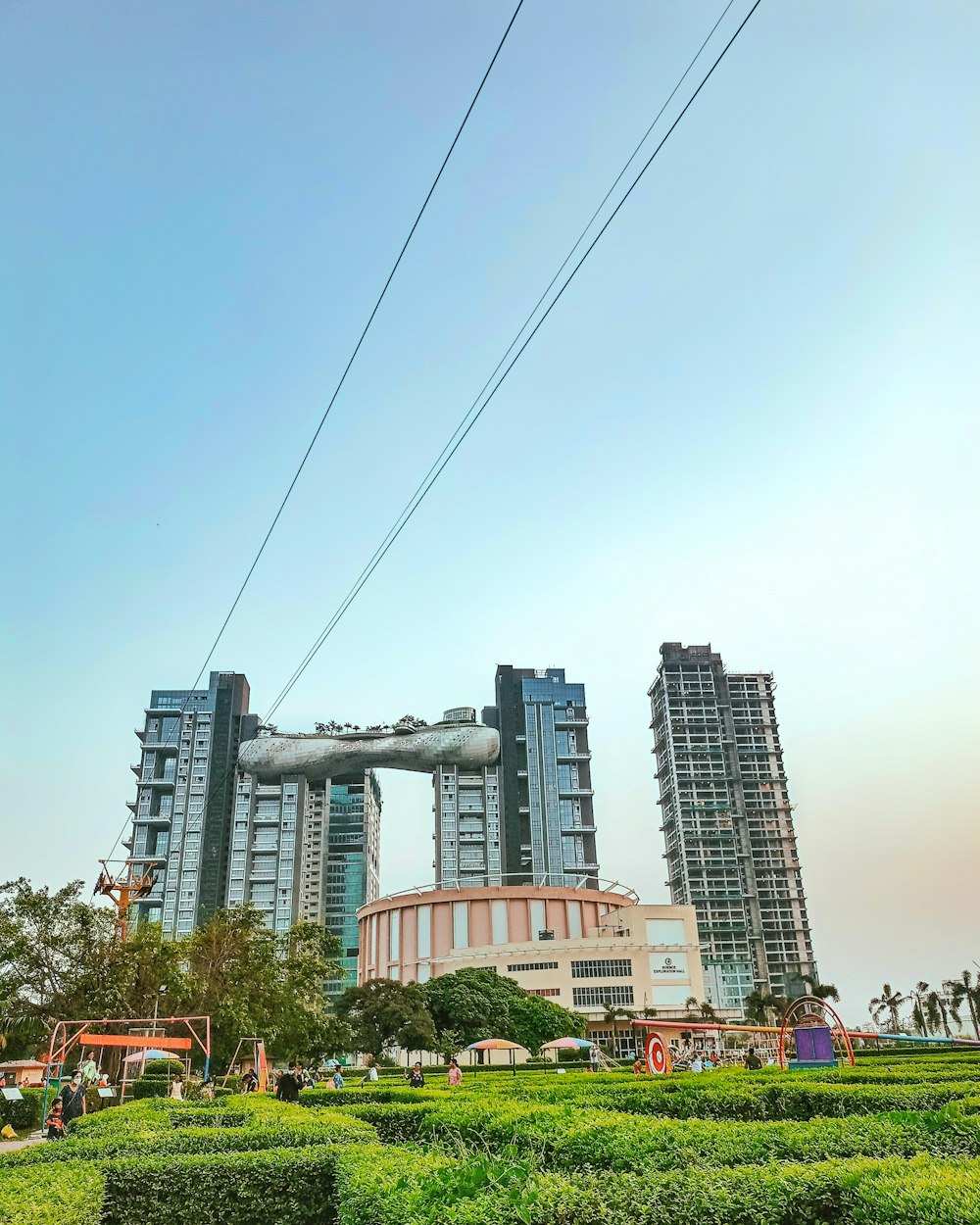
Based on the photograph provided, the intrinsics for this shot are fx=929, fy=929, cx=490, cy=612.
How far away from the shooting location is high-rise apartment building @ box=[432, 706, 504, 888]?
5148 inches

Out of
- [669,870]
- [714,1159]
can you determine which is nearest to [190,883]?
→ [669,870]

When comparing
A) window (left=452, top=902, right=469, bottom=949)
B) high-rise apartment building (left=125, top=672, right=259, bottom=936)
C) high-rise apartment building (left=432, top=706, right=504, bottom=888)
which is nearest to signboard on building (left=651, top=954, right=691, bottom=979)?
window (left=452, top=902, right=469, bottom=949)

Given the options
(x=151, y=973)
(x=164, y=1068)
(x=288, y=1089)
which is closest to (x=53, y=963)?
(x=151, y=973)

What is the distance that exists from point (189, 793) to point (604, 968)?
69500 mm

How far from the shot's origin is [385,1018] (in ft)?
199

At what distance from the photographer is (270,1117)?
14.5m

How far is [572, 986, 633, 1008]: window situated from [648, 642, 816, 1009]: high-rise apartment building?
109 ft

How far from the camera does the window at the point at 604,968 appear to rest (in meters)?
84.6

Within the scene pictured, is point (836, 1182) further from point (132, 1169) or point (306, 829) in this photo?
point (306, 829)

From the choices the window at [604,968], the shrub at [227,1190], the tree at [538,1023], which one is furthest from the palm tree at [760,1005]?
the shrub at [227,1190]

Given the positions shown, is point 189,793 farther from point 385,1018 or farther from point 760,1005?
point 760,1005

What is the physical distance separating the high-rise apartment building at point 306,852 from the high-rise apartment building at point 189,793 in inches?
111

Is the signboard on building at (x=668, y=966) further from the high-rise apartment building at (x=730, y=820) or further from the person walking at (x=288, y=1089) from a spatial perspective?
the person walking at (x=288, y=1089)

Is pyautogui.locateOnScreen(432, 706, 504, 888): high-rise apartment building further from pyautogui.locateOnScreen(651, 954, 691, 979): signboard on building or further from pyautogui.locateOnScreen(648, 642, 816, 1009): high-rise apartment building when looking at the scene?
pyautogui.locateOnScreen(651, 954, 691, 979): signboard on building
